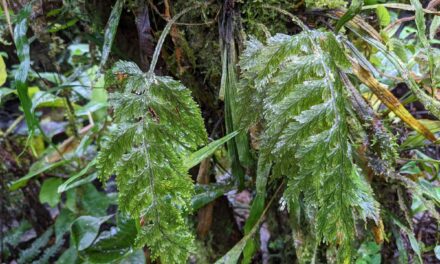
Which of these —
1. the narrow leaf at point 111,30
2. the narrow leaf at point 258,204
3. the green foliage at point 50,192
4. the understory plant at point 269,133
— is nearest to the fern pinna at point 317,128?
the understory plant at point 269,133

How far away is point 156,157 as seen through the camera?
52 cm

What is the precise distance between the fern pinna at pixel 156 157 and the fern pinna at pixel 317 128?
125 mm

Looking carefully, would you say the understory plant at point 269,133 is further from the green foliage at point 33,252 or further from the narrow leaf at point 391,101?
the green foliage at point 33,252

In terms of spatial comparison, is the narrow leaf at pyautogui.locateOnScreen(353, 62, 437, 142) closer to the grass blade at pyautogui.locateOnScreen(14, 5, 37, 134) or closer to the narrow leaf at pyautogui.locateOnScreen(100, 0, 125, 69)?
the narrow leaf at pyautogui.locateOnScreen(100, 0, 125, 69)

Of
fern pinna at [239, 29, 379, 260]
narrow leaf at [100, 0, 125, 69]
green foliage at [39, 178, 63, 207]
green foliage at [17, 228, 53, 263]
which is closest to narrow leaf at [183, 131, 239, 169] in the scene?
fern pinna at [239, 29, 379, 260]

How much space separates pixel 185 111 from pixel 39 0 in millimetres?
527

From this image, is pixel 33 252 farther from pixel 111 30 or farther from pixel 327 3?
pixel 327 3

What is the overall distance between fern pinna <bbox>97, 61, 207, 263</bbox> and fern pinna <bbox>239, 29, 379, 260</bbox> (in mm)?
125

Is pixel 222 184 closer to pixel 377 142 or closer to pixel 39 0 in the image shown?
pixel 377 142

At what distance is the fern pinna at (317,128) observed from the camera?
49cm

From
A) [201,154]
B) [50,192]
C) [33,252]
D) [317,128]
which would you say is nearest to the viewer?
[317,128]

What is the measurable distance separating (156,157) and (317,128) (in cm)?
22

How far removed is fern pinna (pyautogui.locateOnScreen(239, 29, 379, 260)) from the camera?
493 mm

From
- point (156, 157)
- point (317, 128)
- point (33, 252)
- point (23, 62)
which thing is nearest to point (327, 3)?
point (317, 128)
